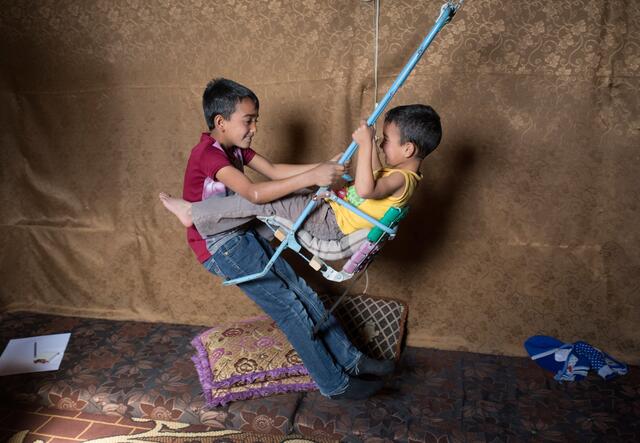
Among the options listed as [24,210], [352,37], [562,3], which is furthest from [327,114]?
[24,210]

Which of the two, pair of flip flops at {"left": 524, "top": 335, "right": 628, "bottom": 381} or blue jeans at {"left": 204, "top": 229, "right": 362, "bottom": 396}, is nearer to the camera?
blue jeans at {"left": 204, "top": 229, "right": 362, "bottom": 396}

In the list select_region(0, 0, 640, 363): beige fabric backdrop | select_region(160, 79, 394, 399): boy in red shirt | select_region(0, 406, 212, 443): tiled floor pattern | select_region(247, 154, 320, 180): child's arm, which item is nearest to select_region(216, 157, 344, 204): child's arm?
select_region(160, 79, 394, 399): boy in red shirt

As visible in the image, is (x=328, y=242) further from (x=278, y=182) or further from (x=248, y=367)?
(x=248, y=367)

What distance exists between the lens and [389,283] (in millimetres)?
2957

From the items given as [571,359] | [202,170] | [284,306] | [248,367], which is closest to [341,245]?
[284,306]

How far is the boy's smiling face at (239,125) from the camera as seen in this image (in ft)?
6.82

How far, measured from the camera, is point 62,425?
7.82 feet

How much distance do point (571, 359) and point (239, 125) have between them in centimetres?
195

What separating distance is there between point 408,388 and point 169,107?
1.95m

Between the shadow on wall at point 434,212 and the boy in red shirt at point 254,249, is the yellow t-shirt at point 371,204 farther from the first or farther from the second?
the shadow on wall at point 434,212

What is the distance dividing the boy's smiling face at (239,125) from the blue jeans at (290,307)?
15.1 inches

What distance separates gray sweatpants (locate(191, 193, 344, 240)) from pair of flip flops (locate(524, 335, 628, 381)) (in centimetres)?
143

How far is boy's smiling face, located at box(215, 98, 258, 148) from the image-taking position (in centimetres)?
208

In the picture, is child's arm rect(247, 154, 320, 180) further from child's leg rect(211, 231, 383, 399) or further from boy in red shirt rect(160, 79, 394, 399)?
child's leg rect(211, 231, 383, 399)
